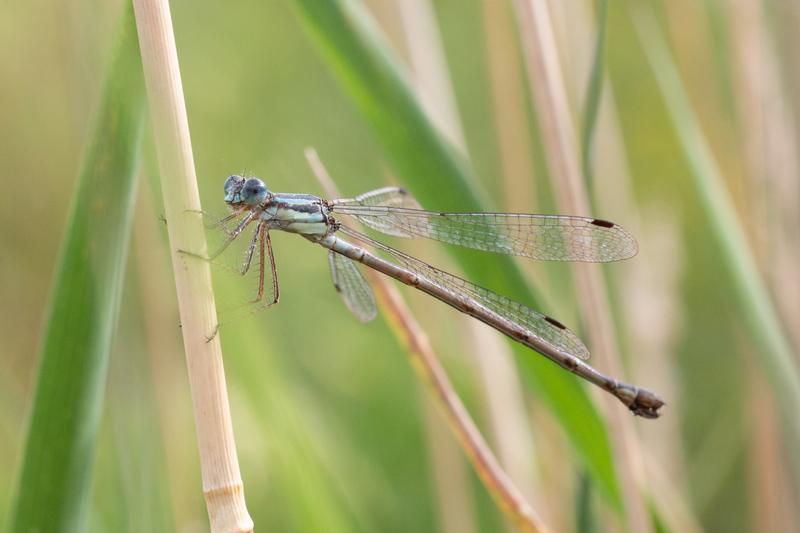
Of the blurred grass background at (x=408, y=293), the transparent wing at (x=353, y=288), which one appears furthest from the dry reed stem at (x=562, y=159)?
the transparent wing at (x=353, y=288)

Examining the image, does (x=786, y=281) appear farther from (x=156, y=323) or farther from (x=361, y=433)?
(x=156, y=323)

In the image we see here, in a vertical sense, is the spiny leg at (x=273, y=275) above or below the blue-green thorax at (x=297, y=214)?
below

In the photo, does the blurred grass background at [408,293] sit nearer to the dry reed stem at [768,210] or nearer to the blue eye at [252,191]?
the dry reed stem at [768,210]

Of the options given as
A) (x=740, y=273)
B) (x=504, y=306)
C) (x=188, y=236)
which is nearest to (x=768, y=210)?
(x=740, y=273)

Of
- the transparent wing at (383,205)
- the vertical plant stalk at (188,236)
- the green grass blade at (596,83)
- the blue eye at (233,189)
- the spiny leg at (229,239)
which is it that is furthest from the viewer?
the transparent wing at (383,205)

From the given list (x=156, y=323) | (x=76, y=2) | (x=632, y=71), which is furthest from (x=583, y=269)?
(x=632, y=71)

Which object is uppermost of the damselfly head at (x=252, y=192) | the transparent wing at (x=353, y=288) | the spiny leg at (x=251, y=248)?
the damselfly head at (x=252, y=192)
